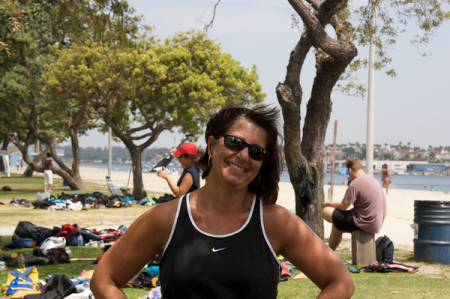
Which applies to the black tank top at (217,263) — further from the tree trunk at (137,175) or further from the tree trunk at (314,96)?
the tree trunk at (137,175)

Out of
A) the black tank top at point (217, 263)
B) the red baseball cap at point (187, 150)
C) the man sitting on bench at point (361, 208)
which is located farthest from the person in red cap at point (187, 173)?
the black tank top at point (217, 263)

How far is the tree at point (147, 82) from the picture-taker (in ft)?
89.7

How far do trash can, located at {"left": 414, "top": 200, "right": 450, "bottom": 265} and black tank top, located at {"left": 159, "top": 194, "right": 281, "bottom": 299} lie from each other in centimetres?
838

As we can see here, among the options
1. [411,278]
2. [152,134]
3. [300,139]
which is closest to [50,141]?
[152,134]

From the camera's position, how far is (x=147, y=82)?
28.0m

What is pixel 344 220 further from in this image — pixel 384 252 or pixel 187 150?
pixel 187 150

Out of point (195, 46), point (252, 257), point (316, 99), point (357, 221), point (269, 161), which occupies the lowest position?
point (357, 221)

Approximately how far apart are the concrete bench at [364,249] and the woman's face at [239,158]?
25.5ft

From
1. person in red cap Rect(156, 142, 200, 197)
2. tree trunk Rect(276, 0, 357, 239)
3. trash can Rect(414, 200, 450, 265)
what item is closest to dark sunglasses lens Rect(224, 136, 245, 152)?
person in red cap Rect(156, 142, 200, 197)

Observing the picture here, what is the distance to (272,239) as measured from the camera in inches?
93.7

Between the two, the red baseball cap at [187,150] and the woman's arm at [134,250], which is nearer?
the woman's arm at [134,250]

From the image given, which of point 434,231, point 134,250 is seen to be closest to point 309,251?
point 134,250

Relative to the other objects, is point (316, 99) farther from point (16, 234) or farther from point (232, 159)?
point (232, 159)

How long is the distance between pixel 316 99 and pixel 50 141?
84.1 ft
